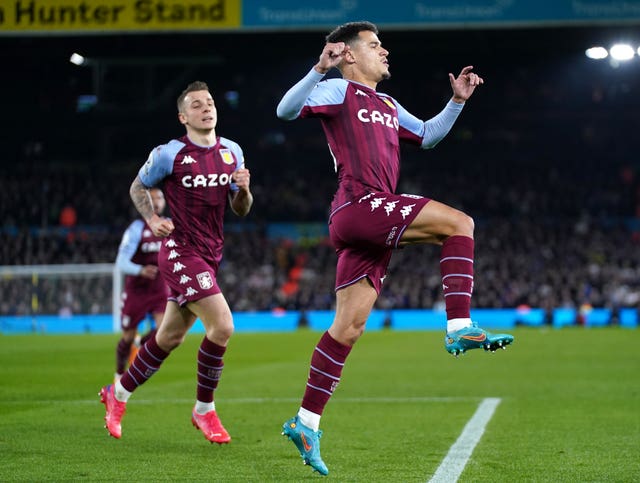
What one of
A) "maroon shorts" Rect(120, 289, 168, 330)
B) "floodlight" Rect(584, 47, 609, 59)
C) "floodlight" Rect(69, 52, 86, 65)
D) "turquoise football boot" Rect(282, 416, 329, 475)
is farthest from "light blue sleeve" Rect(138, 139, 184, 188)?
"floodlight" Rect(69, 52, 86, 65)

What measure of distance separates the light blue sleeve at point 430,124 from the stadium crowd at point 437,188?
2602 centimetres

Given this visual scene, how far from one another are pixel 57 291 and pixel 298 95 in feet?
76.6

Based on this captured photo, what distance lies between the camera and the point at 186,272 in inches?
285

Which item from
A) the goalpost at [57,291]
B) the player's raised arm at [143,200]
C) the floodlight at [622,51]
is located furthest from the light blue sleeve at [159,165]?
the floodlight at [622,51]

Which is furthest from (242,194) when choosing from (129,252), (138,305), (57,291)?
(57,291)

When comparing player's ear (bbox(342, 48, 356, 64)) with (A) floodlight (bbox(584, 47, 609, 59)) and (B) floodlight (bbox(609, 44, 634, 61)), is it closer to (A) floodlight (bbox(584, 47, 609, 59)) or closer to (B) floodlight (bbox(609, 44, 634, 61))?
(B) floodlight (bbox(609, 44, 634, 61))

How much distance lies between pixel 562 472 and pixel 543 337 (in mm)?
18529

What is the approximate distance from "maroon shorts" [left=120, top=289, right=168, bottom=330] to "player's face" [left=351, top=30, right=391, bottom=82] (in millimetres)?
6299

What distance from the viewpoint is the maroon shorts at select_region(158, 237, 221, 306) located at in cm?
721

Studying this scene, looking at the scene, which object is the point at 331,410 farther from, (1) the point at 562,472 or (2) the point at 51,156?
(2) the point at 51,156

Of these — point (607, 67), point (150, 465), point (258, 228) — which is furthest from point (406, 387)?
point (607, 67)

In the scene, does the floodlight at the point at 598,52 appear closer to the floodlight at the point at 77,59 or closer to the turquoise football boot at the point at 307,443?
the floodlight at the point at 77,59

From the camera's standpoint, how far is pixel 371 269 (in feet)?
18.5

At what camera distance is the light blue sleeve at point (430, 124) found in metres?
6.19
